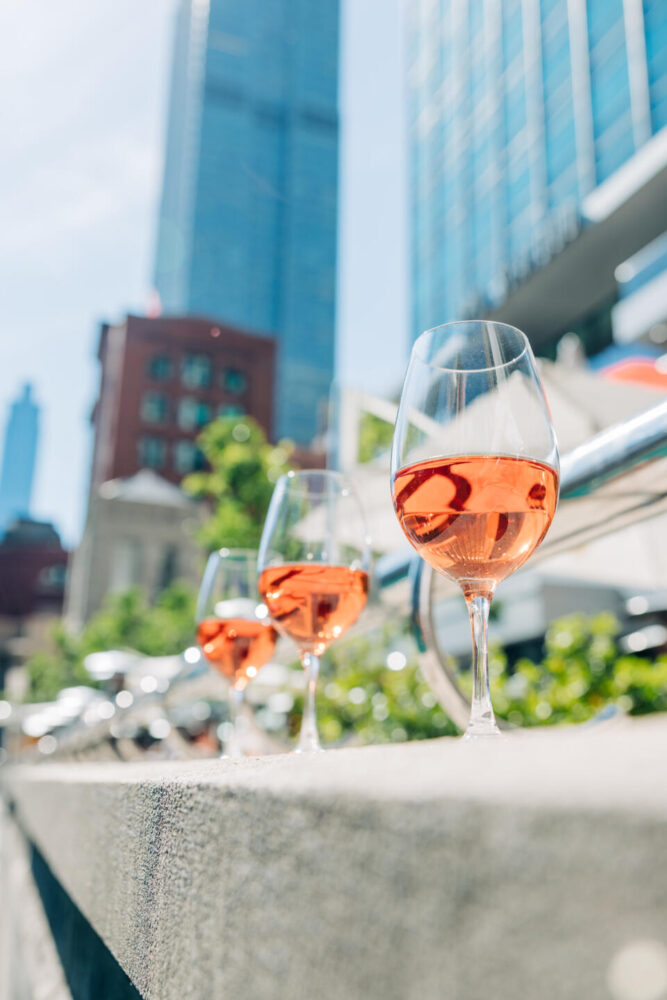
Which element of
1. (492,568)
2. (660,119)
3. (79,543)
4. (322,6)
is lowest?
(492,568)

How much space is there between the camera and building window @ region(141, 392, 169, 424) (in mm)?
47312

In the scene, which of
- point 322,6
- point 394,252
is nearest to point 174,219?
point 322,6

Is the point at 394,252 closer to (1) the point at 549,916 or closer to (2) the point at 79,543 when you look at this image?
(2) the point at 79,543

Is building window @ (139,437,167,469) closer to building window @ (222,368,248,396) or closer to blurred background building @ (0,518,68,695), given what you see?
building window @ (222,368,248,396)

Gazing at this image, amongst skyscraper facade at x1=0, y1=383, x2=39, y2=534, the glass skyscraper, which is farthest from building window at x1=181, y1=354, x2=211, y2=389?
skyscraper facade at x1=0, y1=383, x2=39, y2=534

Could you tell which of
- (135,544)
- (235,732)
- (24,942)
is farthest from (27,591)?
(235,732)

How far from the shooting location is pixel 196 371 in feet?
160

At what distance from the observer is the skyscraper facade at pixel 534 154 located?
2352 cm

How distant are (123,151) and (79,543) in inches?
1115

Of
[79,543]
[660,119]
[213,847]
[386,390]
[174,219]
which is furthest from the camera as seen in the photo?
[174,219]

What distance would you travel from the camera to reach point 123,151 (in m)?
18.4

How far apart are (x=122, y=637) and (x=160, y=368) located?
27561 mm

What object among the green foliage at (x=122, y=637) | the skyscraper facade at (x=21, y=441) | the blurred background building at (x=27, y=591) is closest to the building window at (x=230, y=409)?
the blurred background building at (x=27, y=591)

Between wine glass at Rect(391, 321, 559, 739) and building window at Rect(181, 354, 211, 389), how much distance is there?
4849 cm
